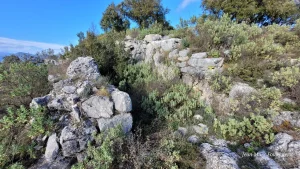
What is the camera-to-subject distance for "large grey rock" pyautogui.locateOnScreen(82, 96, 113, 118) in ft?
12.3

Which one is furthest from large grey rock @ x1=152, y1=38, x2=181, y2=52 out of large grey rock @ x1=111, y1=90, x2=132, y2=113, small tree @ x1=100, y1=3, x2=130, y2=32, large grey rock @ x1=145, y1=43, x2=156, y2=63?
small tree @ x1=100, y1=3, x2=130, y2=32

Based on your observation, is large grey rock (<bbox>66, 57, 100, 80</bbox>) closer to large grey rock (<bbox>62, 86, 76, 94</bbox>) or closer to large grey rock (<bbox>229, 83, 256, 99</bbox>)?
large grey rock (<bbox>62, 86, 76, 94</bbox>)

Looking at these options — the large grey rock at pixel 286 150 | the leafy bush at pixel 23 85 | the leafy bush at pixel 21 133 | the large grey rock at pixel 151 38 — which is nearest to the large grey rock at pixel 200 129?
the large grey rock at pixel 286 150

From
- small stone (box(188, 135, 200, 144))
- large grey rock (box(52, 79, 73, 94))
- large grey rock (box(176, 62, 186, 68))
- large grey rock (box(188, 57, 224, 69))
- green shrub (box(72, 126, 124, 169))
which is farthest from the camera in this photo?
large grey rock (box(176, 62, 186, 68))

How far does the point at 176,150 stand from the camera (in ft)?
10.8

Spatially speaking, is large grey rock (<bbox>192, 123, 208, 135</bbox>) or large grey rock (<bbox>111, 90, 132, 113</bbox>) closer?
large grey rock (<bbox>111, 90, 132, 113</bbox>)

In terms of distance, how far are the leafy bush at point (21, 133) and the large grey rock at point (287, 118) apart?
19.1 ft

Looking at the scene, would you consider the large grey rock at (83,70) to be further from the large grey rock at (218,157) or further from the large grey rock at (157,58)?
the large grey rock at (218,157)

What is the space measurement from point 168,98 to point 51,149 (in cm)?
351

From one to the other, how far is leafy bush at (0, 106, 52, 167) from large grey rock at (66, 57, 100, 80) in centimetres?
142

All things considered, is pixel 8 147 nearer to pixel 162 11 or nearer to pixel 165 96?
pixel 165 96

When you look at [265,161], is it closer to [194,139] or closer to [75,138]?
[194,139]

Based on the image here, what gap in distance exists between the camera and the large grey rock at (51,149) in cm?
319

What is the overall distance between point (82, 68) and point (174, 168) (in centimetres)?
392
